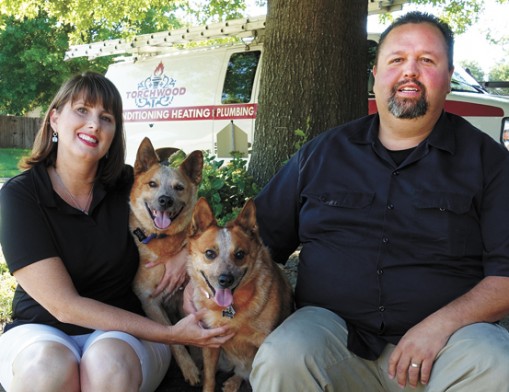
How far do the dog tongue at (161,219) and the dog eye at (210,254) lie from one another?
0.52 m

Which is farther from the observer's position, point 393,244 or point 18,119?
point 18,119

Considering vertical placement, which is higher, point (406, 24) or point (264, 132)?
point (406, 24)

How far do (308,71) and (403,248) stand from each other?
2825 mm

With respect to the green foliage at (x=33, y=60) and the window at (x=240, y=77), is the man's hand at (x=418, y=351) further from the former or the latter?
the green foliage at (x=33, y=60)


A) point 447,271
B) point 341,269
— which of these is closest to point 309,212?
point 341,269

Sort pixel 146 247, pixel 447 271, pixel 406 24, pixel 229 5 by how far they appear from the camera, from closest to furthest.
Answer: pixel 447 271 < pixel 406 24 < pixel 146 247 < pixel 229 5

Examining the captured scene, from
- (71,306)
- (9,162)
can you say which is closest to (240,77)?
(71,306)

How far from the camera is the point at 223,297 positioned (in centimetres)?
248

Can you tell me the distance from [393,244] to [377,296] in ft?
0.77

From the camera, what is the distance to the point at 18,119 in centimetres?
2484

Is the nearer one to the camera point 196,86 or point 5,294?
point 5,294

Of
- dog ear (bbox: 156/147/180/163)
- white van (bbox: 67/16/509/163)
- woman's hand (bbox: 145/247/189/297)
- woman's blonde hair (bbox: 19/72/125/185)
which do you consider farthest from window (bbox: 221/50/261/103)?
woman's blonde hair (bbox: 19/72/125/185)

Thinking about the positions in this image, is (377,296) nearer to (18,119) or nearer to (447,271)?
(447,271)

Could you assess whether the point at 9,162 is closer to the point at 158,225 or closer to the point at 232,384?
the point at 158,225
